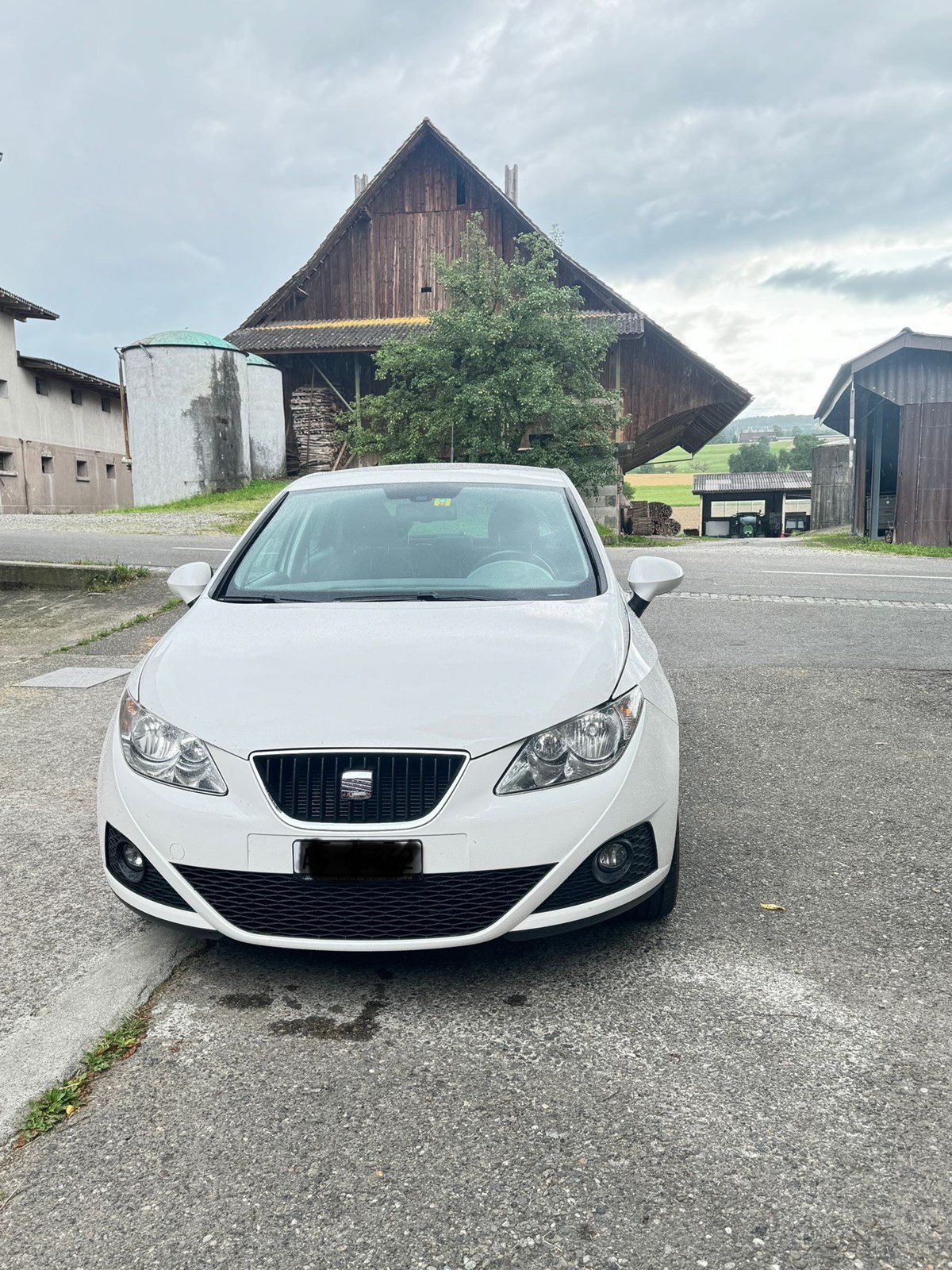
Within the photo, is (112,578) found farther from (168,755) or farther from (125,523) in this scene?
(125,523)

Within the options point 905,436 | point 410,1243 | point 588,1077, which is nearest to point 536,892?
point 588,1077

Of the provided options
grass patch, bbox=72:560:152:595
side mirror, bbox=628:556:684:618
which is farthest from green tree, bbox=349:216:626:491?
side mirror, bbox=628:556:684:618

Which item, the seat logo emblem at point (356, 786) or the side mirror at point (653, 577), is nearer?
the seat logo emblem at point (356, 786)

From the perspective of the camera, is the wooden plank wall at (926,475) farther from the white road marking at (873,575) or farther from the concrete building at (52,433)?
the concrete building at (52,433)

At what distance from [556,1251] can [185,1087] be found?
0.98m

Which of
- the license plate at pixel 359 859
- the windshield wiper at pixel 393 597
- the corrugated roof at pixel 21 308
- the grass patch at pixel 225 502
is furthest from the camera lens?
the corrugated roof at pixel 21 308

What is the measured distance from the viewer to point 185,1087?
2.40 m

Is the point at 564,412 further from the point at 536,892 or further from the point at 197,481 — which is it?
the point at 536,892

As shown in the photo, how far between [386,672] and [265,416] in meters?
26.8

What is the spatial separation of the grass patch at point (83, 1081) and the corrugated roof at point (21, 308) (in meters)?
35.6

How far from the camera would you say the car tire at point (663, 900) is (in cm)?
306

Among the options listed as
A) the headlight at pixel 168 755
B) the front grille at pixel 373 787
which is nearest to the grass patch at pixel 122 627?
the headlight at pixel 168 755

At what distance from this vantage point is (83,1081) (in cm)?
244

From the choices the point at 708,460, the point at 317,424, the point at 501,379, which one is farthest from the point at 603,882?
the point at 708,460
